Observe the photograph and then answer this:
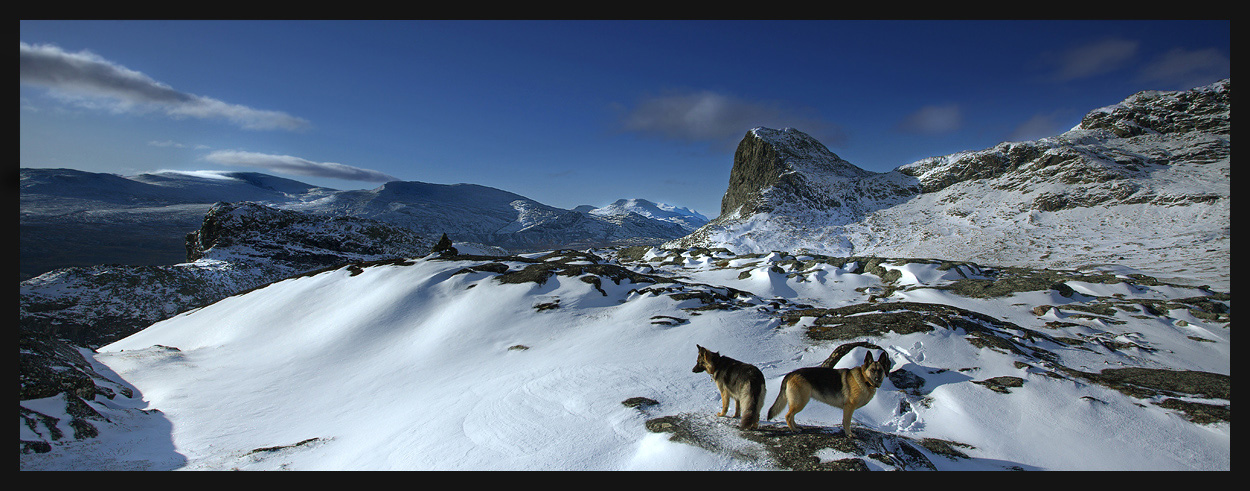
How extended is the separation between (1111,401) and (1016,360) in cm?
236

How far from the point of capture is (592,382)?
11.2 meters

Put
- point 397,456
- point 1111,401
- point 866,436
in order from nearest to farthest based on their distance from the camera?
point 866,436 < point 397,456 < point 1111,401

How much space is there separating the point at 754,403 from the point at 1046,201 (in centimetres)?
11598

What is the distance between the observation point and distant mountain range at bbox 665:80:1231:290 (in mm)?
66938

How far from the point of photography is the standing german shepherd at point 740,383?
6758mm

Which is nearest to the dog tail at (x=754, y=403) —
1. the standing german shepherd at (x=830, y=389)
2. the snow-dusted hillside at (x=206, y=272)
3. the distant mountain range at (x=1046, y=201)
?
the standing german shepherd at (x=830, y=389)

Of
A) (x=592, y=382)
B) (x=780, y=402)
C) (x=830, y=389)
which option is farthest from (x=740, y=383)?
(x=592, y=382)

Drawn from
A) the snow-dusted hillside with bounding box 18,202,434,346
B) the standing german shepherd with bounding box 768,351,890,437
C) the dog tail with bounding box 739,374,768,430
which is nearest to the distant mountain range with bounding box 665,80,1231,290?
the standing german shepherd with bounding box 768,351,890,437

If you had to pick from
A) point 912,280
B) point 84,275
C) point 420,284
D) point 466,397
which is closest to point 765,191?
point 912,280

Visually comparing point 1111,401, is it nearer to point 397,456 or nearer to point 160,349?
point 397,456

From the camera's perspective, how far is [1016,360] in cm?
1172

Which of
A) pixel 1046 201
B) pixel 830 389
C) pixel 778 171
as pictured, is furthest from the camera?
pixel 778 171

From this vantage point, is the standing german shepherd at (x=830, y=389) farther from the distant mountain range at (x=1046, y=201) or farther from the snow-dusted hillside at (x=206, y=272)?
the distant mountain range at (x=1046, y=201)

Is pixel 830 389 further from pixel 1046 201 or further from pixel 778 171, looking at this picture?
pixel 778 171
